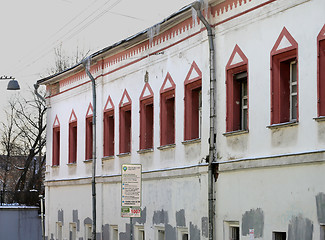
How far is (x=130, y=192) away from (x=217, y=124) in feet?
12.7

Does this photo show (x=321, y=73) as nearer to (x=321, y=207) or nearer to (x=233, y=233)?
(x=321, y=207)

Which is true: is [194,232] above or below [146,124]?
below

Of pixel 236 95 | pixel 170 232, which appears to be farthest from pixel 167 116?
pixel 236 95

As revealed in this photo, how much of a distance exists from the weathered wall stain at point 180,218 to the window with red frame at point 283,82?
5644 millimetres

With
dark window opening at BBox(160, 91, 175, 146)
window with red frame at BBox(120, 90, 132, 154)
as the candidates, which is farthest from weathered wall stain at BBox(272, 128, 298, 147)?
window with red frame at BBox(120, 90, 132, 154)

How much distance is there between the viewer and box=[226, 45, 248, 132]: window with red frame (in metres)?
22.5

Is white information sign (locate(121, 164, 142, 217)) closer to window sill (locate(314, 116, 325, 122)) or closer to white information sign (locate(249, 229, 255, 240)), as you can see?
white information sign (locate(249, 229, 255, 240))

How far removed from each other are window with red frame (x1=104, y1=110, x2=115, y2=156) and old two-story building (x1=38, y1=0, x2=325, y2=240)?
0.05 metres

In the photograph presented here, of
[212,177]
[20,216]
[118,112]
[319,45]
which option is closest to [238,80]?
[212,177]

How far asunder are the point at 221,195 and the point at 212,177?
622mm

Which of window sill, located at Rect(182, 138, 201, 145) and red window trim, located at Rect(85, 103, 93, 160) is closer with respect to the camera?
window sill, located at Rect(182, 138, 201, 145)

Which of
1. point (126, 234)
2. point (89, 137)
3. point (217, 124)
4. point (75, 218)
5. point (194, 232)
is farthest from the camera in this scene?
point (75, 218)

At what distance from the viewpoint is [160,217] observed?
27281 mm

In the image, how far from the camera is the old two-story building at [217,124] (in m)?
19.4
